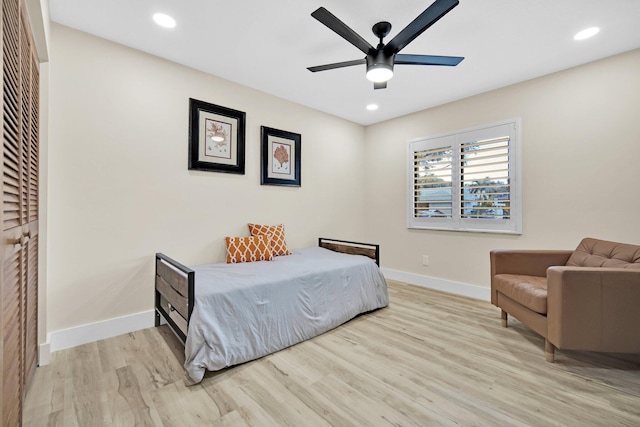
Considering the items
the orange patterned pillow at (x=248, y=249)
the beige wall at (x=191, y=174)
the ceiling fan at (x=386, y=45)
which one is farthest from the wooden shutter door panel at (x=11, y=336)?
the ceiling fan at (x=386, y=45)

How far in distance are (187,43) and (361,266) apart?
2.60 metres

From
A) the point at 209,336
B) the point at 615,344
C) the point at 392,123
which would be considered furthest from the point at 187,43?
the point at 615,344

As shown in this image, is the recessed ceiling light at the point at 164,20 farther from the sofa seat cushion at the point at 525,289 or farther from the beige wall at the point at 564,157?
the sofa seat cushion at the point at 525,289

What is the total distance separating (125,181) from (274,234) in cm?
152

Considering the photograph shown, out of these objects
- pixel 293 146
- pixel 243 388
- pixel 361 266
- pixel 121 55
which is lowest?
pixel 243 388

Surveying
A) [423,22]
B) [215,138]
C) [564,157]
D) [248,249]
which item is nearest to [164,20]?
[215,138]

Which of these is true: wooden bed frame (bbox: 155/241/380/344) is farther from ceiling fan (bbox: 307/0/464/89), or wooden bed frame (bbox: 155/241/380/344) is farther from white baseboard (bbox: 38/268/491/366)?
ceiling fan (bbox: 307/0/464/89)

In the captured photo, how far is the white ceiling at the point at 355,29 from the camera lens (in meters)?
2.03

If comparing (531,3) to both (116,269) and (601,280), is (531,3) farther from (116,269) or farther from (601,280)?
(116,269)

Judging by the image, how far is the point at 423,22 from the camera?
5.59 ft

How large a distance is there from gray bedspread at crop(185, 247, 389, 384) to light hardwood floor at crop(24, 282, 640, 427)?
0.11 metres

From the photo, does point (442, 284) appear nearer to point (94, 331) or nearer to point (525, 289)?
point (525, 289)

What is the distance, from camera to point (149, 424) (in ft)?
4.79

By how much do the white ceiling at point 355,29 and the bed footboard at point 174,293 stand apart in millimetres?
1831
